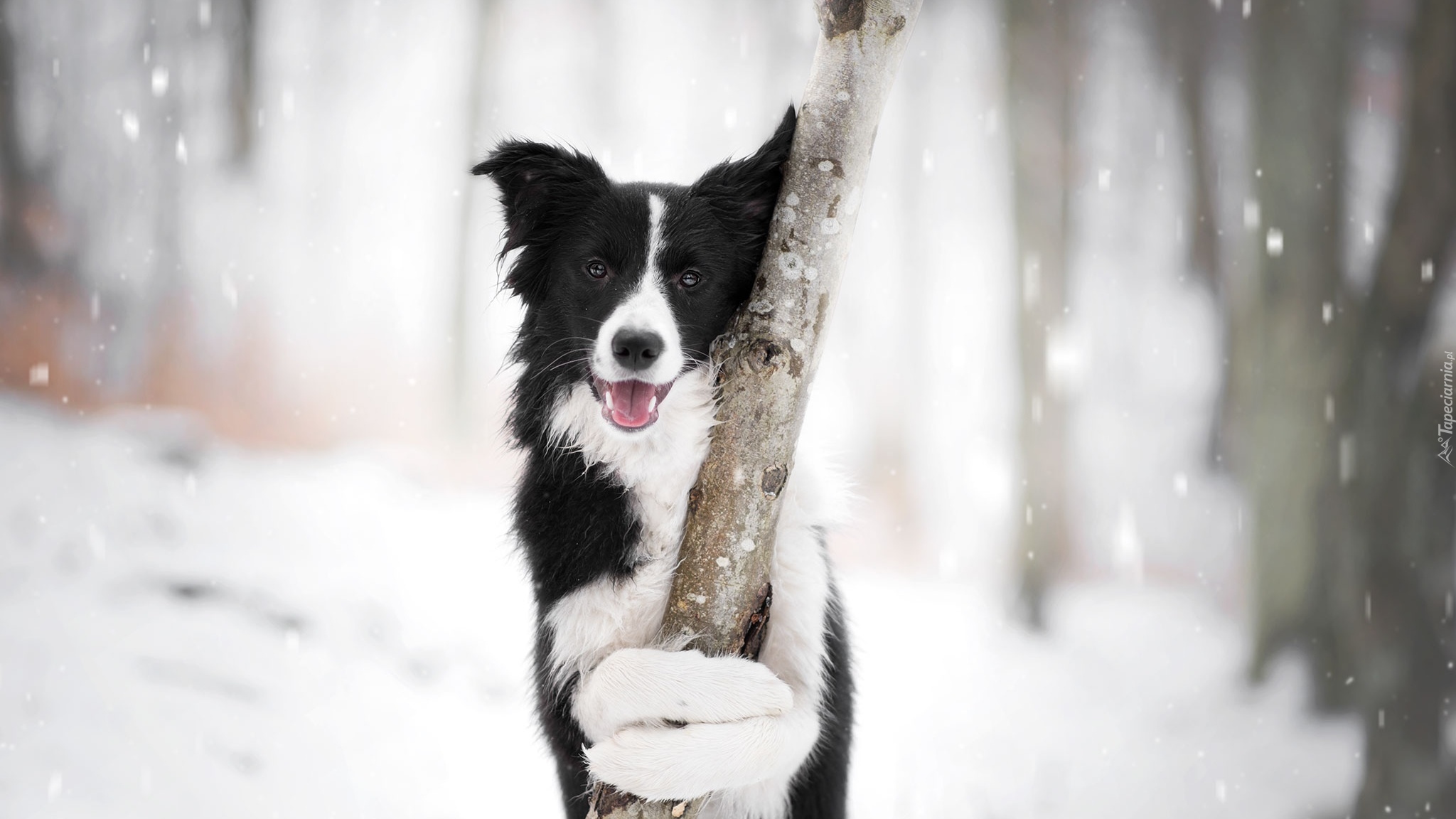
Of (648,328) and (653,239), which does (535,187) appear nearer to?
(653,239)

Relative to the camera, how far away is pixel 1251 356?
5.96 metres

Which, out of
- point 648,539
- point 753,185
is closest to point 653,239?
point 753,185

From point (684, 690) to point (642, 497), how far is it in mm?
511

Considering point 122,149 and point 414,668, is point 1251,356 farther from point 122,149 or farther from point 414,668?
point 122,149

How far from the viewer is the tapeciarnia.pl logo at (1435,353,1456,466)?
515 cm

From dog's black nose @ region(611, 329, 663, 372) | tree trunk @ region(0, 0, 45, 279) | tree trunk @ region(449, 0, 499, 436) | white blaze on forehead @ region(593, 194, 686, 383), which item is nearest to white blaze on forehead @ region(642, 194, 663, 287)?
white blaze on forehead @ region(593, 194, 686, 383)

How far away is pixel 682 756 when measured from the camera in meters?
1.93

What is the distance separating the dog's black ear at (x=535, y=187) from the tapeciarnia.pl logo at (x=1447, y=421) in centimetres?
510

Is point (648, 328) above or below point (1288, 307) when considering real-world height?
below

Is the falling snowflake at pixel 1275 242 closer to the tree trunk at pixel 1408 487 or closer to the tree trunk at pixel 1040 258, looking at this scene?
the tree trunk at pixel 1408 487

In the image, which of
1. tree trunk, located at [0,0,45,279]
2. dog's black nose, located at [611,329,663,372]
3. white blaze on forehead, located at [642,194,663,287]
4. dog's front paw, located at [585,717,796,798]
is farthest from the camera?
tree trunk, located at [0,0,45,279]

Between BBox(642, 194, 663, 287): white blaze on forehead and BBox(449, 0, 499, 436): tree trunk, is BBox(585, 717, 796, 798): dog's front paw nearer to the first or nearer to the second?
BBox(642, 194, 663, 287): white blaze on forehead

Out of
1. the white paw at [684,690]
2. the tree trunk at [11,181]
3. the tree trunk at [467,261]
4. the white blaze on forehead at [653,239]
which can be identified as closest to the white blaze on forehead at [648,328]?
the white blaze on forehead at [653,239]

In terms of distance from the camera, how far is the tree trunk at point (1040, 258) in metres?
6.51
